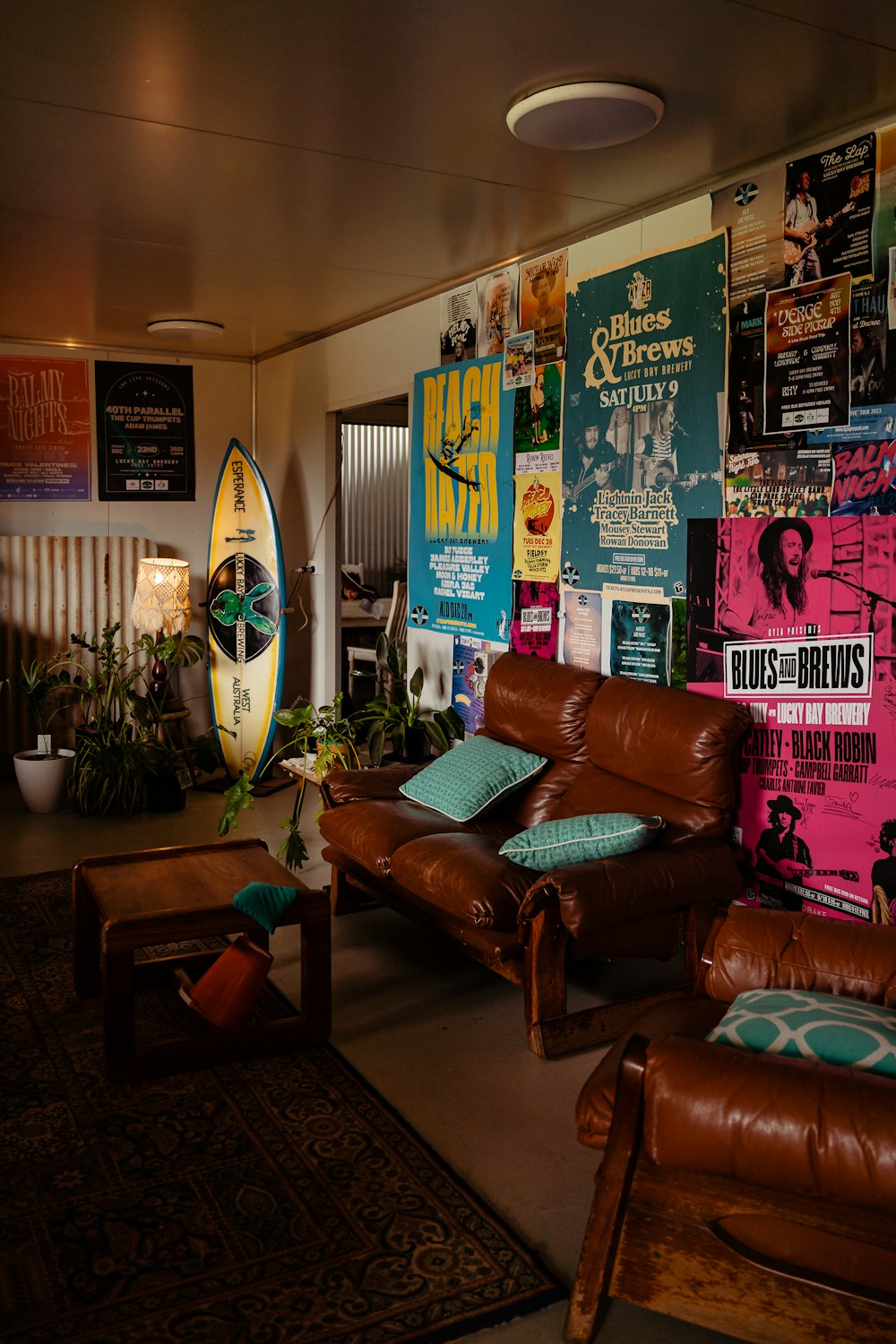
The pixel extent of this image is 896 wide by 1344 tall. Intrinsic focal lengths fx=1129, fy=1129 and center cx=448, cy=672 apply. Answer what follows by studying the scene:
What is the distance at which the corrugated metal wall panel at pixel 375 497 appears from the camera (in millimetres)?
8930

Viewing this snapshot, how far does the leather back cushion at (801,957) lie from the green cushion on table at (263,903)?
112cm

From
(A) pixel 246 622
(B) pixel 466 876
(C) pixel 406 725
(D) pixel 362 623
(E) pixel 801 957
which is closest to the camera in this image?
(E) pixel 801 957

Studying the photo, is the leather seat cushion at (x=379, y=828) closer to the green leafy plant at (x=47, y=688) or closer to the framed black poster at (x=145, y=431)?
the green leafy plant at (x=47, y=688)

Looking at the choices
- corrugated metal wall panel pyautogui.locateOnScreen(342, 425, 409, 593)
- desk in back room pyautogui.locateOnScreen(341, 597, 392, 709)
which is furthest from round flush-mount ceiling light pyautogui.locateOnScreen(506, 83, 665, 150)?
corrugated metal wall panel pyautogui.locateOnScreen(342, 425, 409, 593)

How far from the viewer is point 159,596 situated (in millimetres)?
5789

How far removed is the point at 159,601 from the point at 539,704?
107 inches

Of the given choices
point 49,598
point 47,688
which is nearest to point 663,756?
point 47,688

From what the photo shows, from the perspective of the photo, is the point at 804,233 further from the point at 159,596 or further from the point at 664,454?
the point at 159,596

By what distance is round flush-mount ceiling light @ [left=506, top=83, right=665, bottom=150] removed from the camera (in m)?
2.71

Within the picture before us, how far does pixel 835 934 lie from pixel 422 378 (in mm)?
3399

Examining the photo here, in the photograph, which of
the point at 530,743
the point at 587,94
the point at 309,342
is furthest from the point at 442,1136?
the point at 309,342

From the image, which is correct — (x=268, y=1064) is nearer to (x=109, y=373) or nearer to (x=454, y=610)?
(x=454, y=610)

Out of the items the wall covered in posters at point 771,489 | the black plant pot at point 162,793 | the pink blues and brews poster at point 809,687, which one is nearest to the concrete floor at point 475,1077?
the pink blues and brews poster at point 809,687

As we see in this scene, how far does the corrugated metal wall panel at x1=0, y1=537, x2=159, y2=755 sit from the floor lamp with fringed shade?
72 cm
